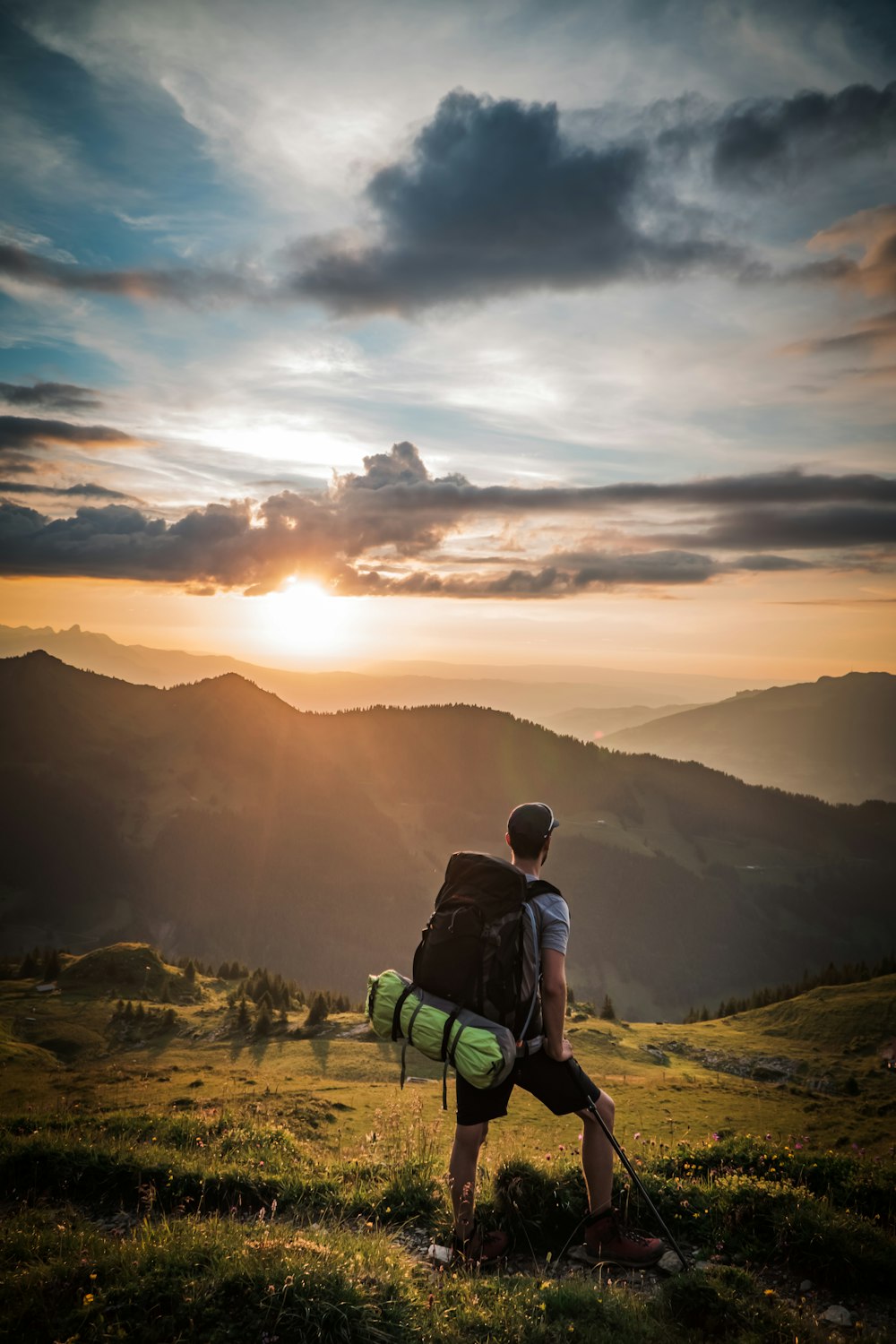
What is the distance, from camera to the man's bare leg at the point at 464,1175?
645cm

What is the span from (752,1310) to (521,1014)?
2791 millimetres

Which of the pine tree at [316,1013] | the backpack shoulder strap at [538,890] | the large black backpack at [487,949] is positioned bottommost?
the pine tree at [316,1013]

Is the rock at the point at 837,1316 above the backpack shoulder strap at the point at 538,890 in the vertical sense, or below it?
below

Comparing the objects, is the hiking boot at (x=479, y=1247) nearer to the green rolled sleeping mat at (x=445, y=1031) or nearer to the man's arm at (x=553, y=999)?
the green rolled sleeping mat at (x=445, y=1031)

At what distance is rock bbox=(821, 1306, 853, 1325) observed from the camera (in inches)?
228

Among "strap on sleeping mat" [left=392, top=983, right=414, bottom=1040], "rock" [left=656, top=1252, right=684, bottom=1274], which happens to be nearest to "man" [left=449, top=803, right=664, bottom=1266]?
"rock" [left=656, top=1252, right=684, bottom=1274]

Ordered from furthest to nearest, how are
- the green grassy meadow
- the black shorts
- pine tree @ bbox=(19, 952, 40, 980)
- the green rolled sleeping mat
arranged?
pine tree @ bbox=(19, 952, 40, 980) < the black shorts < the green rolled sleeping mat < the green grassy meadow

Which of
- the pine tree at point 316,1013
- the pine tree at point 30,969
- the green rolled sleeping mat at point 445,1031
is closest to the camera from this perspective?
the green rolled sleeping mat at point 445,1031

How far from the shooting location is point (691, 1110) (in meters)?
26.8

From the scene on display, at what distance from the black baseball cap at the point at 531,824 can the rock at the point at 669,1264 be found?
4.37m

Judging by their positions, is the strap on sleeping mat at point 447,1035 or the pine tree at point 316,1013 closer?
the strap on sleeping mat at point 447,1035

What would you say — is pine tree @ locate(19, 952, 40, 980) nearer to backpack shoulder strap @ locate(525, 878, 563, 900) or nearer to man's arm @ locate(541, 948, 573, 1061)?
man's arm @ locate(541, 948, 573, 1061)

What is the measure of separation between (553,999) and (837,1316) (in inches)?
138

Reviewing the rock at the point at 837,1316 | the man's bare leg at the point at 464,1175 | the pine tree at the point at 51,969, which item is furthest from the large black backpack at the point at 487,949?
the pine tree at the point at 51,969
